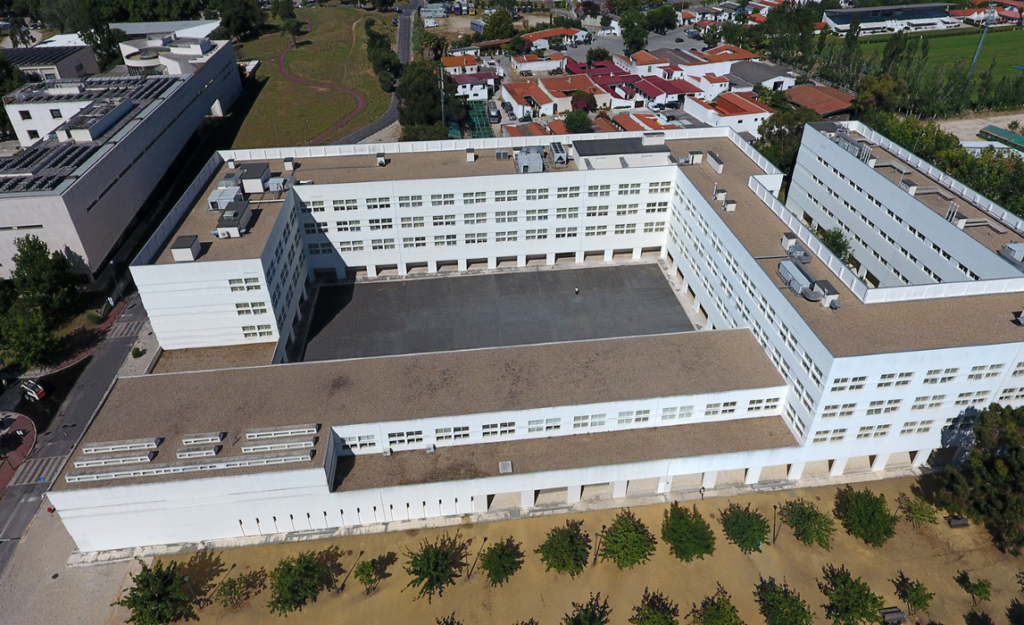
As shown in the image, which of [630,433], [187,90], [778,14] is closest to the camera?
[630,433]

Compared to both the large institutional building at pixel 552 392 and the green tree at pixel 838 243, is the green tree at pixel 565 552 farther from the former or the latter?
the green tree at pixel 838 243

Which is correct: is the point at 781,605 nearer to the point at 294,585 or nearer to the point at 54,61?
the point at 294,585

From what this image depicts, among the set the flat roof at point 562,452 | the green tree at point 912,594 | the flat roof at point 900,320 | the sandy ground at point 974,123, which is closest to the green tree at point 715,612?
the flat roof at point 562,452

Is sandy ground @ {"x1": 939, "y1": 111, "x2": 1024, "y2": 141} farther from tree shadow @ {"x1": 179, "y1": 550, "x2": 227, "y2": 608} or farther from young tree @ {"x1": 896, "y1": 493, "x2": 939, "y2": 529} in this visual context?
tree shadow @ {"x1": 179, "y1": 550, "x2": 227, "y2": 608}

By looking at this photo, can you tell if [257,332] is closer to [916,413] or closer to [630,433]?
A: [630,433]

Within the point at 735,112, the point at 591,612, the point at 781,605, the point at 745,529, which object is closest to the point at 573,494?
the point at 591,612

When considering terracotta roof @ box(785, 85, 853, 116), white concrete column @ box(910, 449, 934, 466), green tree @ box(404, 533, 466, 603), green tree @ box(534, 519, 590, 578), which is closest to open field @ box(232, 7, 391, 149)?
terracotta roof @ box(785, 85, 853, 116)

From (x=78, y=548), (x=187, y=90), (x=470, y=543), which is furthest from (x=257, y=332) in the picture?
(x=187, y=90)
